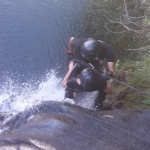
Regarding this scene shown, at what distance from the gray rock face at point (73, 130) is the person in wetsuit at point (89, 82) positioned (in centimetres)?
96

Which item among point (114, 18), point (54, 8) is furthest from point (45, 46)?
point (114, 18)

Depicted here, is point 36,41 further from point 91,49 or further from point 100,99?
point 91,49

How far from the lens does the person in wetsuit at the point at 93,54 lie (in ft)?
16.2

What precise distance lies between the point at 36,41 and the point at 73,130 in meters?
8.75

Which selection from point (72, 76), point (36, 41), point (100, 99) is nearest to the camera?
point (100, 99)

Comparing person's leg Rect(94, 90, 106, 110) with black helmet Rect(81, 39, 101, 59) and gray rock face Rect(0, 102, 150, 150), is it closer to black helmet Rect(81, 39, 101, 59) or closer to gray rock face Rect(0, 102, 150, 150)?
black helmet Rect(81, 39, 101, 59)

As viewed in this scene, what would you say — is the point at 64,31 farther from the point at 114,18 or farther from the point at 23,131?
the point at 23,131

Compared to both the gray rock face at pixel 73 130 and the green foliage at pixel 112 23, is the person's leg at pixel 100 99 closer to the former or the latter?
the gray rock face at pixel 73 130

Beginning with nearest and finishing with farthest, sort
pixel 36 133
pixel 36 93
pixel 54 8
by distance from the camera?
1. pixel 36 133
2. pixel 36 93
3. pixel 54 8

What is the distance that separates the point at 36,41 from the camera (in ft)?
37.3

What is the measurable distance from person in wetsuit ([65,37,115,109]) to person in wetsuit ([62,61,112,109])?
195 mm

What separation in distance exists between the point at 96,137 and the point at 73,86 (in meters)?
2.45

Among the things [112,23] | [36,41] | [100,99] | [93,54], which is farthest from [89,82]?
[36,41]

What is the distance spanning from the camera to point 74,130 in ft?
9.87
